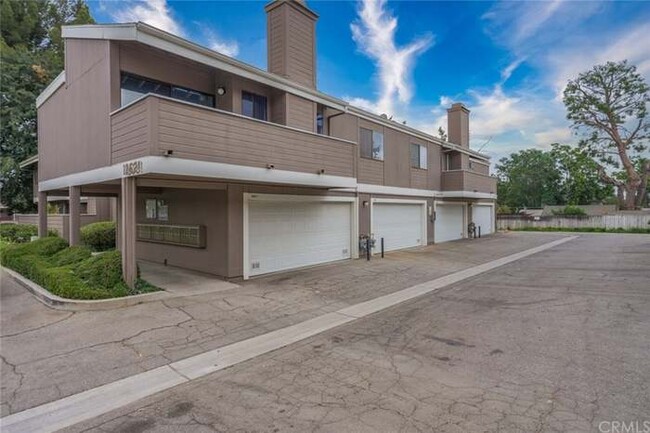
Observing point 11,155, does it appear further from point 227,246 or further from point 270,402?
point 270,402

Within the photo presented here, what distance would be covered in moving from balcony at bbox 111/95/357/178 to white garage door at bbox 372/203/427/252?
5.39m

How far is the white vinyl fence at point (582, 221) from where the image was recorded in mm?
28047

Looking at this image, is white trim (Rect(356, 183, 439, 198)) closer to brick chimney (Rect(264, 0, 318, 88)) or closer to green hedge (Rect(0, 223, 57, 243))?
brick chimney (Rect(264, 0, 318, 88))

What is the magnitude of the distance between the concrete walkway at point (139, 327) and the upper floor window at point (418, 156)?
822 centimetres

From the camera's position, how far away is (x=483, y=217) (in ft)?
77.9

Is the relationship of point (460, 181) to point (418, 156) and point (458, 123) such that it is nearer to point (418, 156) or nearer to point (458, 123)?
point (418, 156)

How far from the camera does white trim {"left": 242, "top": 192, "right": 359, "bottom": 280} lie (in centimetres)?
946

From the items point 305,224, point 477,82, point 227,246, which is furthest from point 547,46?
point 227,246

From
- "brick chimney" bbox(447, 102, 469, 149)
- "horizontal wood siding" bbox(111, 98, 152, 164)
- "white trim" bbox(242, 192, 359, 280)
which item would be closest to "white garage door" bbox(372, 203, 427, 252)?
"white trim" bbox(242, 192, 359, 280)

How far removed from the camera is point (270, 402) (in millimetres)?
3477

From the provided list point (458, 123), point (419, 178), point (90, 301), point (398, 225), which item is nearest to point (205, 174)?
point (90, 301)

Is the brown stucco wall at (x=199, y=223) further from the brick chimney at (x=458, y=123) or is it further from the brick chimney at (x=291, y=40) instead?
the brick chimney at (x=458, y=123)

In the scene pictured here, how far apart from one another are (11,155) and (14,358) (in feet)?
70.2

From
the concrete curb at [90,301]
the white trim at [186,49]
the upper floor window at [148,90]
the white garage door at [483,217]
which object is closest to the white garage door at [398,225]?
the white trim at [186,49]
